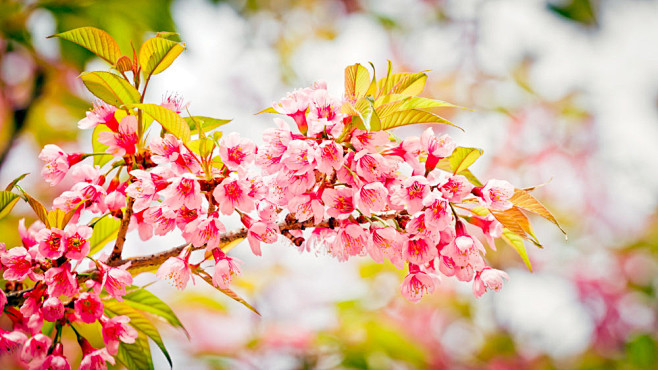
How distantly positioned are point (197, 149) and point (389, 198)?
0.82 feet

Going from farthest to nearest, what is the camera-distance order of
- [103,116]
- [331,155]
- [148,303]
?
[148,303], [103,116], [331,155]

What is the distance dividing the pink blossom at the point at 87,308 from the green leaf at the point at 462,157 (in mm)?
490

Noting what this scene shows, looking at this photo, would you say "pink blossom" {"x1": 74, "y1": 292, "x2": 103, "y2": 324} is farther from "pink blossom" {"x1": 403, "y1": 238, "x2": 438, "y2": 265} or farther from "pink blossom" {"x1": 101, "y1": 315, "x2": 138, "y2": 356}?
"pink blossom" {"x1": 403, "y1": 238, "x2": 438, "y2": 265}

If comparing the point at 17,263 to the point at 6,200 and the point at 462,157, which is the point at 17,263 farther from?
the point at 462,157

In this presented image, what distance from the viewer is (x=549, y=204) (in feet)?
9.96

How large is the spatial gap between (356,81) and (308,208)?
0.66 ft

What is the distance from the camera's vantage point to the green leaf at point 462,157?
0.62m

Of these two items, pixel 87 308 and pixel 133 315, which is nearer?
pixel 87 308

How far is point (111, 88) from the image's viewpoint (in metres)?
0.64

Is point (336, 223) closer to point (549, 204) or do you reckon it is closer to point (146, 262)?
point (146, 262)

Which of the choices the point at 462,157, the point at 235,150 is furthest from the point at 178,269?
the point at 462,157

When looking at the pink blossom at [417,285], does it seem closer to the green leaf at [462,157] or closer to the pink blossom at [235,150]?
the green leaf at [462,157]

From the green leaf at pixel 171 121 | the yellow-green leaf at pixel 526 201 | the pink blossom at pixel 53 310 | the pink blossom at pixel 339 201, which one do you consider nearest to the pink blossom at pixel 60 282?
the pink blossom at pixel 53 310

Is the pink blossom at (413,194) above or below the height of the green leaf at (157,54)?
below
